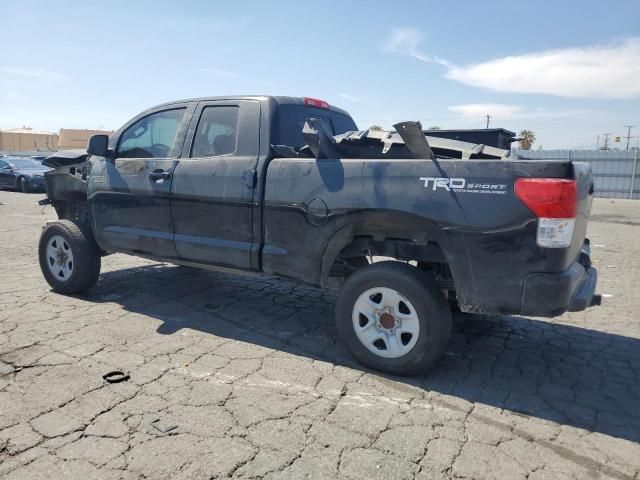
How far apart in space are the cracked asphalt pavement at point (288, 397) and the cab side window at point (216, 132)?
5.29 feet

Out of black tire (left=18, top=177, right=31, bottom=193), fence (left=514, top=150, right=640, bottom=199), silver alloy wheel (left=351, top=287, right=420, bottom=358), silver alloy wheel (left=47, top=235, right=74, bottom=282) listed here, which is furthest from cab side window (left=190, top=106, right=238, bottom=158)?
fence (left=514, top=150, right=640, bottom=199)

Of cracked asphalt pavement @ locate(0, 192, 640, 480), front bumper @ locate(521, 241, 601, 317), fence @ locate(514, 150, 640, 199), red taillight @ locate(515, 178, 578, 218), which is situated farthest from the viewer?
fence @ locate(514, 150, 640, 199)

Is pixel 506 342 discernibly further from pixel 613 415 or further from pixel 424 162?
pixel 424 162

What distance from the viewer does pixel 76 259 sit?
507 centimetres

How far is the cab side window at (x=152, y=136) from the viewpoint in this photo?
4711 millimetres

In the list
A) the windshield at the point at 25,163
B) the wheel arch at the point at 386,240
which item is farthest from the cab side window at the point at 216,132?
the windshield at the point at 25,163

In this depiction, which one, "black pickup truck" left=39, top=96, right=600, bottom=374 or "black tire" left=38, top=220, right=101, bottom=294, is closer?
"black pickup truck" left=39, top=96, right=600, bottom=374

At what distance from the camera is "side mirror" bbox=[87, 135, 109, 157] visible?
195 inches

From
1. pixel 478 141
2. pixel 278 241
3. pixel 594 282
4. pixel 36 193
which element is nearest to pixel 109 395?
pixel 278 241

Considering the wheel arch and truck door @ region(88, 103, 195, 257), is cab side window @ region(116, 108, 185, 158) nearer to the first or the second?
truck door @ region(88, 103, 195, 257)

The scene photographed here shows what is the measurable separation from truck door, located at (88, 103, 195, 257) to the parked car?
54.8ft

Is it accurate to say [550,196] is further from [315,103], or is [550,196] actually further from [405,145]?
[315,103]

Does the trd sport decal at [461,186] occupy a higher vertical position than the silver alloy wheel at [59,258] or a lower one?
higher

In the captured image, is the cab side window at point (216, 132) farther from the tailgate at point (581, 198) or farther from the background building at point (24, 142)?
the background building at point (24, 142)
